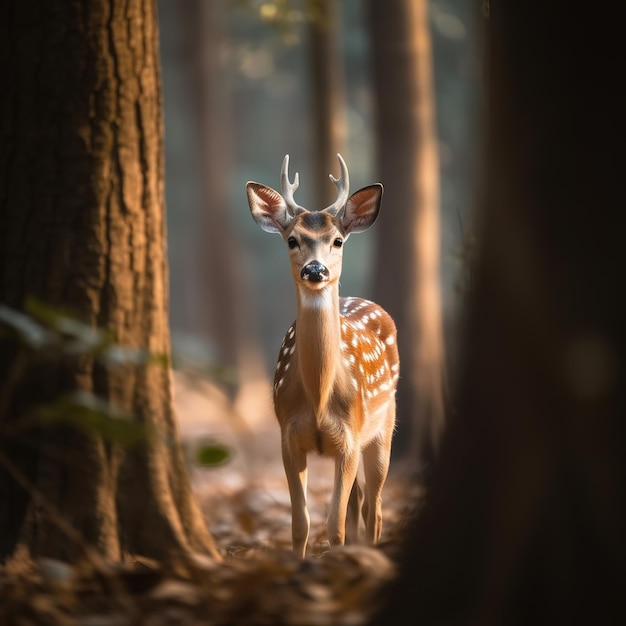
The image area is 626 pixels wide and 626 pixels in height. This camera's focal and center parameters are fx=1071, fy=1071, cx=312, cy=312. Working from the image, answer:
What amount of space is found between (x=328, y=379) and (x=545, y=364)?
121 inches

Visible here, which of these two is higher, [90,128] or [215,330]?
[90,128]

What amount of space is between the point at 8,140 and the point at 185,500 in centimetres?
193

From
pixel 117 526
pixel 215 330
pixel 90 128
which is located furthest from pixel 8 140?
pixel 215 330

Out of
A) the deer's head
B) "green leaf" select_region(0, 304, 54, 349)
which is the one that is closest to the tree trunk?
the deer's head

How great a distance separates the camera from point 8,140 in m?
5.10

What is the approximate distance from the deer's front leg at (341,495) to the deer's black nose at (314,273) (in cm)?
97

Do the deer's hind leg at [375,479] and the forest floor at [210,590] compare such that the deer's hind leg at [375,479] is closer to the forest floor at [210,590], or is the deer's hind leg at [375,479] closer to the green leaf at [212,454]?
the forest floor at [210,590]

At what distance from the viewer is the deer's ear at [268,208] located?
6676 millimetres

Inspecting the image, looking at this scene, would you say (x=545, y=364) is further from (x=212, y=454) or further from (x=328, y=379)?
(x=328, y=379)

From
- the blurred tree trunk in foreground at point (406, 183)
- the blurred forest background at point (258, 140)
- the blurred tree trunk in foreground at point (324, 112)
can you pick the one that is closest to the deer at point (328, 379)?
the blurred forest background at point (258, 140)

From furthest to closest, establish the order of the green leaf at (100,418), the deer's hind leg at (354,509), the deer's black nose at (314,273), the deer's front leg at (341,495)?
the deer's hind leg at (354,509) → the deer's black nose at (314,273) → the deer's front leg at (341,495) → the green leaf at (100,418)

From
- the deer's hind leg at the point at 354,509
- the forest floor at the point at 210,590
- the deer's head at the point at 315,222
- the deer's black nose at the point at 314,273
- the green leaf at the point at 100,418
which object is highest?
the deer's head at the point at 315,222

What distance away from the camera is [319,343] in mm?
6012

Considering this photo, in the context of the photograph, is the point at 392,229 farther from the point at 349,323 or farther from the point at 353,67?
the point at 353,67
